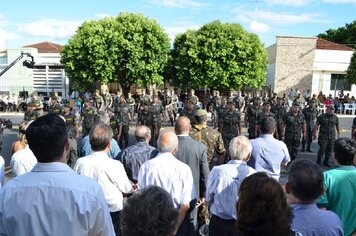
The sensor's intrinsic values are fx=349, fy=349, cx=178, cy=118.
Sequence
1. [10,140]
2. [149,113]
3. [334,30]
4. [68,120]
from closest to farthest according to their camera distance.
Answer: [68,120] → [149,113] → [10,140] → [334,30]

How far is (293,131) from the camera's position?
376 inches

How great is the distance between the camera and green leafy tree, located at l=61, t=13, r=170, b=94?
22375 mm

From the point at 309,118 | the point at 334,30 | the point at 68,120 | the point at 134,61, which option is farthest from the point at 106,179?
the point at 334,30

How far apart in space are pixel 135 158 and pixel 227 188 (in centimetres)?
141

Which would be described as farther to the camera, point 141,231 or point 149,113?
point 149,113

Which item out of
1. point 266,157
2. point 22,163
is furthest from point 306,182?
point 22,163

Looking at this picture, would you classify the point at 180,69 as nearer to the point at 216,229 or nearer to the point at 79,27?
the point at 79,27

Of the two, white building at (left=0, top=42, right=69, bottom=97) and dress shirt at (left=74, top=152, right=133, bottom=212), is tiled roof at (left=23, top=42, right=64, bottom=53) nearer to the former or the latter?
white building at (left=0, top=42, right=69, bottom=97)

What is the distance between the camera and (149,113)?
432 inches

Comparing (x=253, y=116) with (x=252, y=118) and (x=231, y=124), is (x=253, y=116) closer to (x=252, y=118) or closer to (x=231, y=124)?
(x=252, y=118)

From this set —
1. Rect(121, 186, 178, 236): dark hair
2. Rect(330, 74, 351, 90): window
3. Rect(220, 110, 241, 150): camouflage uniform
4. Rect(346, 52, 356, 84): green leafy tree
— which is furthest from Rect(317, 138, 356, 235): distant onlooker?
Rect(330, 74, 351, 90): window

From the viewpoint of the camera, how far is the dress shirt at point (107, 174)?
11.0 ft

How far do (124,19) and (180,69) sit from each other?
5.07 meters

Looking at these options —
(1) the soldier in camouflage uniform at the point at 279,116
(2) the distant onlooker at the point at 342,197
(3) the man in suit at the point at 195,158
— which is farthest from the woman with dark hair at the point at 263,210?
(1) the soldier in camouflage uniform at the point at 279,116
